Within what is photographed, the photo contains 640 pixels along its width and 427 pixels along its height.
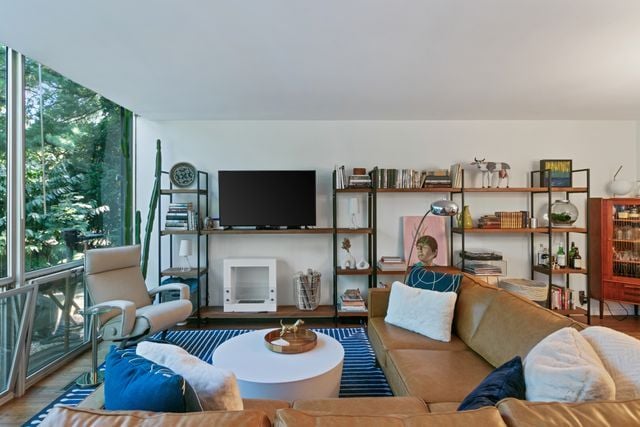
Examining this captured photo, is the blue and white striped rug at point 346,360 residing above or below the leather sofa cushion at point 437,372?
below

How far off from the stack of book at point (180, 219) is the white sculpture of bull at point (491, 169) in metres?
3.38

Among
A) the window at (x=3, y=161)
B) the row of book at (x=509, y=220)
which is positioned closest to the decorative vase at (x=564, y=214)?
the row of book at (x=509, y=220)

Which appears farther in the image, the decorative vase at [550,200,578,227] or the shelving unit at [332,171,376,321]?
the decorative vase at [550,200,578,227]

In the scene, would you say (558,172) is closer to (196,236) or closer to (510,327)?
(510,327)

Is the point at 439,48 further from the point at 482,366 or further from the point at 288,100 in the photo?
the point at 482,366

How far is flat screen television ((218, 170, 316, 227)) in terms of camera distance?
3.75 meters

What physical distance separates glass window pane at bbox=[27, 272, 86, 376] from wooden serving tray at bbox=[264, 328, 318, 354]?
6.31 ft

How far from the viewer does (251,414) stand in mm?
843

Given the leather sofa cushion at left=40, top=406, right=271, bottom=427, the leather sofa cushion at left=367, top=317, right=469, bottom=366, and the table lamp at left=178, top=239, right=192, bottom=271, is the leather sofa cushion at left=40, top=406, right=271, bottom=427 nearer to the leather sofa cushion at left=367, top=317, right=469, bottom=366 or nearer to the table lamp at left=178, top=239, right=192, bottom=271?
the leather sofa cushion at left=367, top=317, right=469, bottom=366

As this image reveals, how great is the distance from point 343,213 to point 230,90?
1.91 metres

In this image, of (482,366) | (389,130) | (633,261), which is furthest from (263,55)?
(633,261)

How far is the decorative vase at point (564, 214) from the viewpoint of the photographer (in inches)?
149

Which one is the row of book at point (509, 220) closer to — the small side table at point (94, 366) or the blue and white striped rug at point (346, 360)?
the blue and white striped rug at point (346, 360)

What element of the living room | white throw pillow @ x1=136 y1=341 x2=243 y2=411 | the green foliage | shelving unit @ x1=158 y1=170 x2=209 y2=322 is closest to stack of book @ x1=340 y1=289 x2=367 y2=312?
the living room
